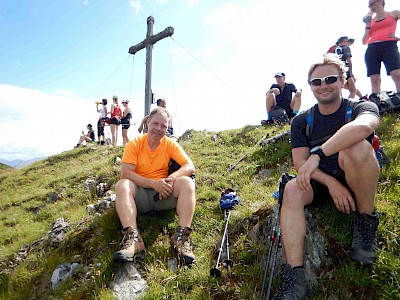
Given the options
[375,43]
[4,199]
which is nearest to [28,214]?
[4,199]

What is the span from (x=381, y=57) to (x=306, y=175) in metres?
5.79

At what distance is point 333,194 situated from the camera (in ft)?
10.1

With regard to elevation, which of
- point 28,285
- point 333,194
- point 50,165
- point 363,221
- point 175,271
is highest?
point 50,165

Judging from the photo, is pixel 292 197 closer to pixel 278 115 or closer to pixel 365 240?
pixel 365 240

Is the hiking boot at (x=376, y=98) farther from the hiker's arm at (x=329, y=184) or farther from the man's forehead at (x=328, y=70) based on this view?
the hiker's arm at (x=329, y=184)

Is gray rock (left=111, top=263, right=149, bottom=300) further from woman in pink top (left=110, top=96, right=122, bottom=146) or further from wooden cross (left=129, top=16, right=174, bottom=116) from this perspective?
woman in pink top (left=110, top=96, right=122, bottom=146)

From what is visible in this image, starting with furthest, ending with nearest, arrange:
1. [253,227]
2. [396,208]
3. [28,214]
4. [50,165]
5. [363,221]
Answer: [50,165]
[28,214]
[253,227]
[396,208]
[363,221]

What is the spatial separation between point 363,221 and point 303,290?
1.01 metres

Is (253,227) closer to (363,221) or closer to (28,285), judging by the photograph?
(363,221)

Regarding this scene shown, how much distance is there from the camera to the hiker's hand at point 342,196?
3014 mm

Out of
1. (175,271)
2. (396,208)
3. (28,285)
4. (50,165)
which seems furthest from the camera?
(50,165)

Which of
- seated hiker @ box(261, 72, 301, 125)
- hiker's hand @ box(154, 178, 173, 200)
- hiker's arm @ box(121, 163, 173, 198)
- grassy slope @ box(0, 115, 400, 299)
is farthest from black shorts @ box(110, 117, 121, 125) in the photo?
hiker's hand @ box(154, 178, 173, 200)

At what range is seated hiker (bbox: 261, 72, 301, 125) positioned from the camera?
9.72 m

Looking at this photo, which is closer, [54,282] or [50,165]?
[54,282]
